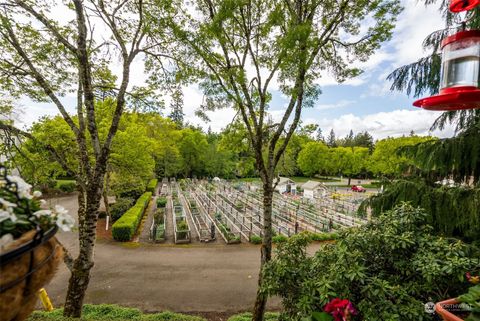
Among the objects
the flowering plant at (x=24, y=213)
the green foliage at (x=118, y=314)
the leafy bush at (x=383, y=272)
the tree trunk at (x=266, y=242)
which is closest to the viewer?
the flowering plant at (x=24, y=213)

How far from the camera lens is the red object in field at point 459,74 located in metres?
1.52

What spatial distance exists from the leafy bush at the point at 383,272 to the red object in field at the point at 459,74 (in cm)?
148

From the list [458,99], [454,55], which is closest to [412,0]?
[454,55]

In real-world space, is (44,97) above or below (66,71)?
below

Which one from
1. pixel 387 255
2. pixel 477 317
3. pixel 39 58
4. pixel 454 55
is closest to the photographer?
pixel 477 317

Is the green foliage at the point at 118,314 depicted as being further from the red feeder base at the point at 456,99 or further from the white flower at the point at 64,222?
the red feeder base at the point at 456,99

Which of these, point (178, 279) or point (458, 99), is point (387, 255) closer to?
point (458, 99)

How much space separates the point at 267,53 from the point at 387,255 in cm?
490

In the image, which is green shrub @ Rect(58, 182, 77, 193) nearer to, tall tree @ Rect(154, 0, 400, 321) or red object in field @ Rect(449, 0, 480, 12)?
tall tree @ Rect(154, 0, 400, 321)

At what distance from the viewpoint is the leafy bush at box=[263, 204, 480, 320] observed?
208 cm

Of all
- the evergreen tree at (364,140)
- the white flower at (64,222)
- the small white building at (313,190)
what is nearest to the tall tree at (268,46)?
the white flower at (64,222)

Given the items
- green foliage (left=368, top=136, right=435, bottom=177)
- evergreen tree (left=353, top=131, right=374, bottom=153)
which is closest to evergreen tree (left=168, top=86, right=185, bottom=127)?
green foliage (left=368, top=136, right=435, bottom=177)

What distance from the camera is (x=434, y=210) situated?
3.55 metres

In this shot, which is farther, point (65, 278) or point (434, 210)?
point (65, 278)
